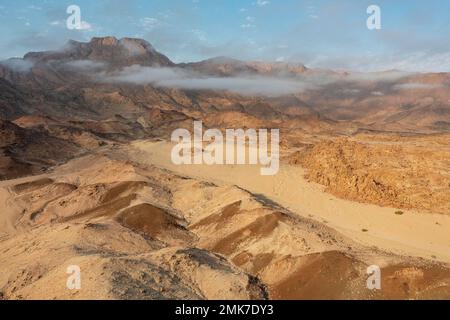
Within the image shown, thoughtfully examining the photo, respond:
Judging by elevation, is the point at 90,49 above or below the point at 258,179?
above

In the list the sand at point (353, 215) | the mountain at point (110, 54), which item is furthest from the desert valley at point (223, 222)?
the mountain at point (110, 54)

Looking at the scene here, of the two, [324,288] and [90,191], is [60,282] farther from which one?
[90,191]

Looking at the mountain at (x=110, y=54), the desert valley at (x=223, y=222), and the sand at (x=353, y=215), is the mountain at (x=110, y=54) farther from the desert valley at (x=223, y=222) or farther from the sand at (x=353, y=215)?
the sand at (x=353, y=215)

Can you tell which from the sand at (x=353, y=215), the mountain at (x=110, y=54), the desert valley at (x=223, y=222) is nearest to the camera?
the desert valley at (x=223, y=222)

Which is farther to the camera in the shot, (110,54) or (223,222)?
(110,54)

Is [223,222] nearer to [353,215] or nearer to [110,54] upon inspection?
[353,215]

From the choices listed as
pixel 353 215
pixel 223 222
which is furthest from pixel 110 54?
pixel 223 222

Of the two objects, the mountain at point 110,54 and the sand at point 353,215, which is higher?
the mountain at point 110,54

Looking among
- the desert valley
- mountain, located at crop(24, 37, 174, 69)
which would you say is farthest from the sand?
mountain, located at crop(24, 37, 174, 69)

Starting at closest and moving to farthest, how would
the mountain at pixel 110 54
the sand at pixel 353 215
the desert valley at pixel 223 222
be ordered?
the desert valley at pixel 223 222 < the sand at pixel 353 215 < the mountain at pixel 110 54

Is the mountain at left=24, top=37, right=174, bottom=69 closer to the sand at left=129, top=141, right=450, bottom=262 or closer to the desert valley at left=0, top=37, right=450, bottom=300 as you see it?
the desert valley at left=0, top=37, right=450, bottom=300
